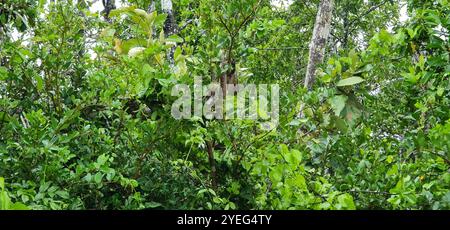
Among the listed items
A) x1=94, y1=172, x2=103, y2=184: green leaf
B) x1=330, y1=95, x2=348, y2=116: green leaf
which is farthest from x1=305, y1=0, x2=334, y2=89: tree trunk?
x1=94, y1=172, x2=103, y2=184: green leaf

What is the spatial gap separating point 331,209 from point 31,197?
3.61 ft

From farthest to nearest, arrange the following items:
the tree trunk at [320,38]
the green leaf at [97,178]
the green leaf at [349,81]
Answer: the tree trunk at [320,38], the green leaf at [349,81], the green leaf at [97,178]

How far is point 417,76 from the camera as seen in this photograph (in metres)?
2.46

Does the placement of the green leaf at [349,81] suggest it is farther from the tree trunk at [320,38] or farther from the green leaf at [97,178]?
the tree trunk at [320,38]

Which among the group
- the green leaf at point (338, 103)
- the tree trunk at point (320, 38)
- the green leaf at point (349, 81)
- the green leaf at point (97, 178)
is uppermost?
the tree trunk at point (320, 38)

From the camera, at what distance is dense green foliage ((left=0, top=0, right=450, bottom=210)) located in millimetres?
2256

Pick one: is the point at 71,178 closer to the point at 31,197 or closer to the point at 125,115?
the point at 31,197

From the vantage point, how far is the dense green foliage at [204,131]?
226cm

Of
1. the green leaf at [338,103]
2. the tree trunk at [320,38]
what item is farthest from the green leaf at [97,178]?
the tree trunk at [320,38]

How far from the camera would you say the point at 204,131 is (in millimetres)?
2385

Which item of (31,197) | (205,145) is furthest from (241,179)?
(31,197)

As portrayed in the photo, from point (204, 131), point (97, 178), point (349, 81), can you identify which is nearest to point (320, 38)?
point (349, 81)

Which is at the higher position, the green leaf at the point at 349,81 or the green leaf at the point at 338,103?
the green leaf at the point at 349,81

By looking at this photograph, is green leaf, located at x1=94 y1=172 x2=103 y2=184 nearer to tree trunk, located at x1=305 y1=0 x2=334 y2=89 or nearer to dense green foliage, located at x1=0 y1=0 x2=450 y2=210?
dense green foliage, located at x1=0 y1=0 x2=450 y2=210
